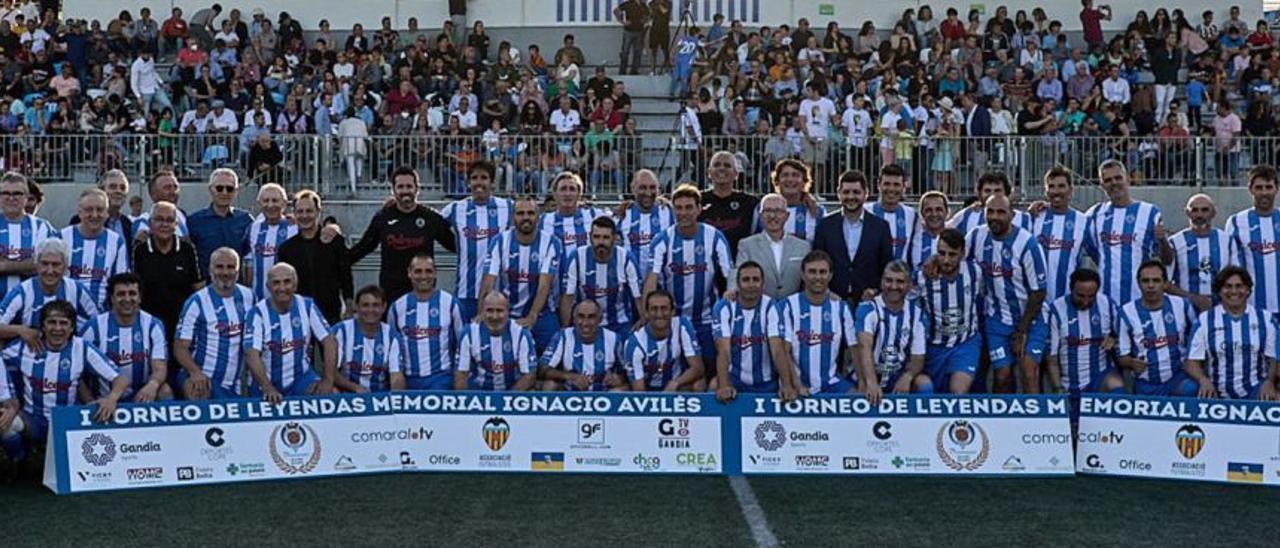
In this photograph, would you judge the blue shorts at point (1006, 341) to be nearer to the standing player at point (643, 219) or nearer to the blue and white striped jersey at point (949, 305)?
the blue and white striped jersey at point (949, 305)

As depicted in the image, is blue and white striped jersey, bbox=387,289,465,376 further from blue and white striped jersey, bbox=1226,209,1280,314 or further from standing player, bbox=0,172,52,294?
blue and white striped jersey, bbox=1226,209,1280,314

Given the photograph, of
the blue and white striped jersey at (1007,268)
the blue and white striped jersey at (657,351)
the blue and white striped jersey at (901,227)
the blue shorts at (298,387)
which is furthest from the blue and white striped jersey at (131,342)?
the blue and white striped jersey at (1007,268)

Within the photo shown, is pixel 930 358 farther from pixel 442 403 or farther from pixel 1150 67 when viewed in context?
pixel 1150 67

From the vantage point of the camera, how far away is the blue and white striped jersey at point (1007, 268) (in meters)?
10.5

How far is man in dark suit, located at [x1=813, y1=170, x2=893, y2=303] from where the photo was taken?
10477 mm

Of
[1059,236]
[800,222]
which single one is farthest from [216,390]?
[1059,236]

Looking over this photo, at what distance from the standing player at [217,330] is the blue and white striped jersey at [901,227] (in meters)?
3.98

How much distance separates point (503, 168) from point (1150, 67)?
987 centimetres

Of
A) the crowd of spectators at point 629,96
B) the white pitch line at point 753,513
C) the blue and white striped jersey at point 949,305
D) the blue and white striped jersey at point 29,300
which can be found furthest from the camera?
the crowd of spectators at point 629,96

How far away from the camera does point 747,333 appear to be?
10117 millimetres

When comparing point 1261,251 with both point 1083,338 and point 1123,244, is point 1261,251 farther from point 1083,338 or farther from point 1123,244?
point 1083,338

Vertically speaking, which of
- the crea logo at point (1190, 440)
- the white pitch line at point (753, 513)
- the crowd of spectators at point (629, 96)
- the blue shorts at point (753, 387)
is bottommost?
the white pitch line at point (753, 513)

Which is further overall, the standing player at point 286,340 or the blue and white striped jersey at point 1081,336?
the blue and white striped jersey at point 1081,336

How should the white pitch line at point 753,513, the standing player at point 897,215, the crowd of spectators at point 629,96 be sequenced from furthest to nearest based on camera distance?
the crowd of spectators at point 629,96 → the standing player at point 897,215 → the white pitch line at point 753,513
